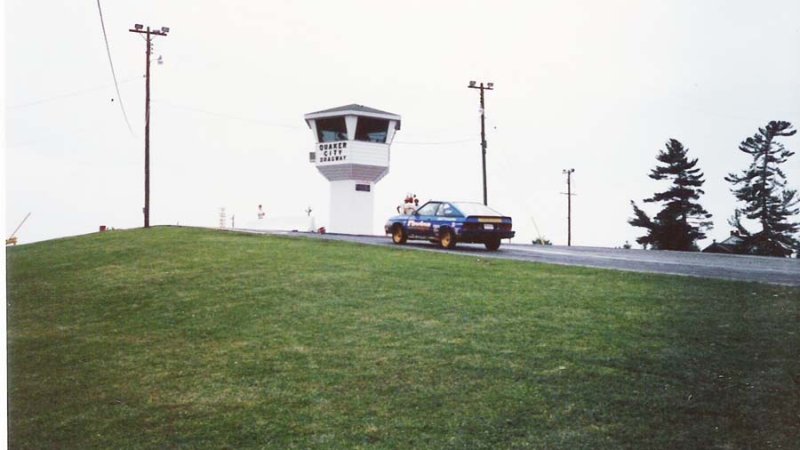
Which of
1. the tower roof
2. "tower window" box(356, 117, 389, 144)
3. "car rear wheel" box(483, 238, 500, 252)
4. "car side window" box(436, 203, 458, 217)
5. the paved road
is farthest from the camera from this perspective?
"tower window" box(356, 117, 389, 144)

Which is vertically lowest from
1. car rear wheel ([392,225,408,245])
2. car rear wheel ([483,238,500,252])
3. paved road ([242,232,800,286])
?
paved road ([242,232,800,286])

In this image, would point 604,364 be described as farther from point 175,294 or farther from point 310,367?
point 175,294

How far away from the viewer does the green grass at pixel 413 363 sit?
23.5 ft

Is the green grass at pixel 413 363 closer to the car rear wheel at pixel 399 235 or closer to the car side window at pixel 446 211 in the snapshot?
the car side window at pixel 446 211

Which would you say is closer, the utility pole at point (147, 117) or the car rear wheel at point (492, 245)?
the car rear wheel at point (492, 245)

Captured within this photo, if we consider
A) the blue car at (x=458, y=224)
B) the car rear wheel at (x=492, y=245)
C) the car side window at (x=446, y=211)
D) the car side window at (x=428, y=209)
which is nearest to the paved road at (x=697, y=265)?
the blue car at (x=458, y=224)

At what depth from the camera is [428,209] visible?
23.0 meters

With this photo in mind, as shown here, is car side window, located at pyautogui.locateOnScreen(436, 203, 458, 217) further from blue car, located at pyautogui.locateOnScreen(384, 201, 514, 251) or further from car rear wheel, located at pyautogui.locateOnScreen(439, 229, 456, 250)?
car rear wheel, located at pyautogui.locateOnScreen(439, 229, 456, 250)

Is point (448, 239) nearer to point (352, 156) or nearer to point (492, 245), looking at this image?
point (492, 245)

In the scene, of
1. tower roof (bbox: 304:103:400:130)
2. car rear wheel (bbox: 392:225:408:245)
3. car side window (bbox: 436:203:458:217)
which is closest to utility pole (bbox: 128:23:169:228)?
tower roof (bbox: 304:103:400:130)

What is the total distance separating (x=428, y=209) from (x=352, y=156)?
16.8 meters

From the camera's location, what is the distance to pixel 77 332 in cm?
1276

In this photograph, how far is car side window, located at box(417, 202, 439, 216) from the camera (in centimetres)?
2272

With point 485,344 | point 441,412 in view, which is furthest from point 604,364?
point 441,412
